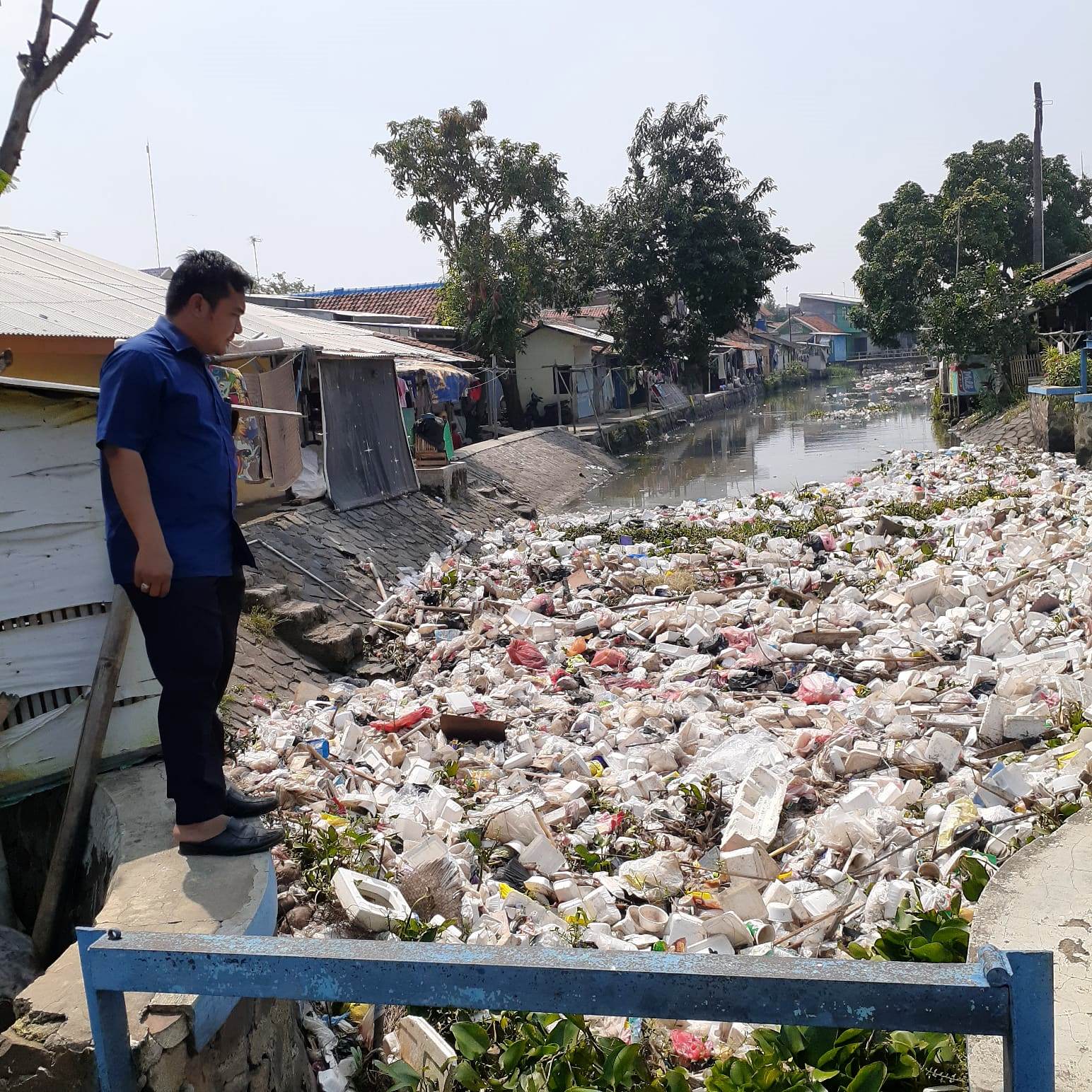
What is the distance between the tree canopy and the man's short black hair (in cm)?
2198

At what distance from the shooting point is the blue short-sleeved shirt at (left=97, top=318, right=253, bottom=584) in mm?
2627

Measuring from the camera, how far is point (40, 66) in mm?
6859

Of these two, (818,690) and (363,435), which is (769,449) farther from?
(818,690)

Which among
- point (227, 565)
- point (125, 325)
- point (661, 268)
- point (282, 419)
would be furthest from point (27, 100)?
point (661, 268)

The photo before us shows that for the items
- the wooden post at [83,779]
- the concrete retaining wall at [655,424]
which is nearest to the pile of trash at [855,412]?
the concrete retaining wall at [655,424]

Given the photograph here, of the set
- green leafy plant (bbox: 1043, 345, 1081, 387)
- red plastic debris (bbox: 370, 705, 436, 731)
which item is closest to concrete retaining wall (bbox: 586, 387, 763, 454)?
green leafy plant (bbox: 1043, 345, 1081, 387)

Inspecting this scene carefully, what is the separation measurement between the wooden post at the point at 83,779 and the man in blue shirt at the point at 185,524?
1.66 ft

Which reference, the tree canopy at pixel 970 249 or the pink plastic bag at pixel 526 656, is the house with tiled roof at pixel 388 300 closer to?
the tree canopy at pixel 970 249

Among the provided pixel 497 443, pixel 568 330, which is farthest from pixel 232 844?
pixel 568 330

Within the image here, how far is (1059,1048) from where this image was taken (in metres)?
2.16

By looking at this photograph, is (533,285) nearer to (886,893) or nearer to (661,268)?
(661,268)

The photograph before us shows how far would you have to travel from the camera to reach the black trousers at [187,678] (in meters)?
2.78

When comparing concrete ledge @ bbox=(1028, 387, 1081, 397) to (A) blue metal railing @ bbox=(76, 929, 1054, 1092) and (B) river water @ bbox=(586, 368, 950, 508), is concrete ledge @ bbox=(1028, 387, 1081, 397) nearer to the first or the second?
(B) river water @ bbox=(586, 368, 950, 508)

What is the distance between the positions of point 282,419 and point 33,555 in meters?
7.11
